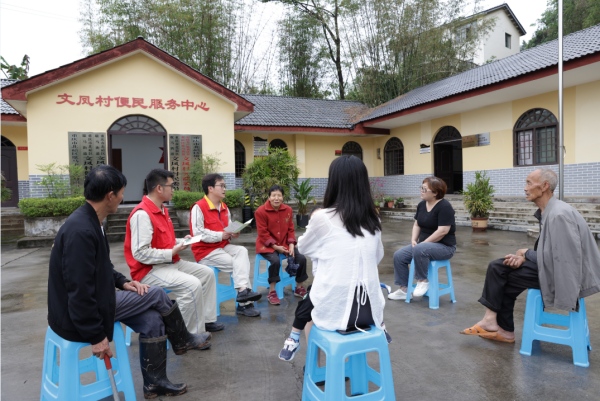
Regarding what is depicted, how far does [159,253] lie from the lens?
306cm

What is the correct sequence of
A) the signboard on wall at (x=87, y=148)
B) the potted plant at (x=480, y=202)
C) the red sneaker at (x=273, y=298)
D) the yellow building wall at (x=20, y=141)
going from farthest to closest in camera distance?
the yellow building wall at (x=20, y=141), the signboard on wall at (x=87, y=148), the potted plant at (x=480, y=202), the red sneaker at (x=273, y=298)

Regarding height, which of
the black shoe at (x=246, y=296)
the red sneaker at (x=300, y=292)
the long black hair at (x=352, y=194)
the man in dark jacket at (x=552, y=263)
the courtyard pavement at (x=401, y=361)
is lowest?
the courtyard pavement at (x=401, y=361)

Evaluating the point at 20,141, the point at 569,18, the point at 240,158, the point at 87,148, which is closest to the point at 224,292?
the point at 87,148

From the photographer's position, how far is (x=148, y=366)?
2432 millimetres

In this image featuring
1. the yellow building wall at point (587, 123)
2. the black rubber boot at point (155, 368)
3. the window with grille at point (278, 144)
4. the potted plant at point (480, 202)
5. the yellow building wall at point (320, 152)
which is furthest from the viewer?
the yellow building wall at point (320, 152)

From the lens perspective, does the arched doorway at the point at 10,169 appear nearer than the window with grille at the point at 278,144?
Yes

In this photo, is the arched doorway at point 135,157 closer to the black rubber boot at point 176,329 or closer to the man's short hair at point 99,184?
the black rubber boot at point 176,329

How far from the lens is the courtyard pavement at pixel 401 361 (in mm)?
2488

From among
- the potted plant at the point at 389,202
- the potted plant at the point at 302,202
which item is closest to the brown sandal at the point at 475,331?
the potted plant at the point at 302,202

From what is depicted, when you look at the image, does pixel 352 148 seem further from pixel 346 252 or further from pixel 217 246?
pixel 346 252

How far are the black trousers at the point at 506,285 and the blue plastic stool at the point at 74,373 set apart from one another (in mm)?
2587

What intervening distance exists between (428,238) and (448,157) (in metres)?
12.3

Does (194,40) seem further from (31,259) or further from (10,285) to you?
(10,285)

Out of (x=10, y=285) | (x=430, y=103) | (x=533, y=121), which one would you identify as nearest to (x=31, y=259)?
(x=10, y=285)
